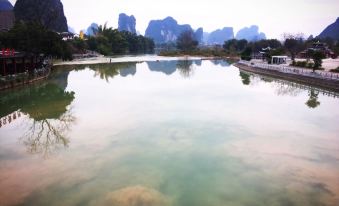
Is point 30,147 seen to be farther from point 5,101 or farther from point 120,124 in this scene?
point 5,101

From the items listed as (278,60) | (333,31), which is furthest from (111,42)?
(333,31)

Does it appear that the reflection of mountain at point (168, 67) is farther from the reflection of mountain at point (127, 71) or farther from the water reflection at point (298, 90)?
the water reflection at point (298, 90)

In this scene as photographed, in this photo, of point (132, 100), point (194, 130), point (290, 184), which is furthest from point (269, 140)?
point (132, 100)

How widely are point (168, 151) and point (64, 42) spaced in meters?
41.9

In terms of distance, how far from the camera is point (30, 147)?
15422 mm

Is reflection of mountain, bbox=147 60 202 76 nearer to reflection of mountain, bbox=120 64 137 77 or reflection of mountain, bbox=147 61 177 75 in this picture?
reflection of mountain, bbox=147 61 177 75

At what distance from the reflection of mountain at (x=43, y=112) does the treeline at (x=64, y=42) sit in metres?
9.58

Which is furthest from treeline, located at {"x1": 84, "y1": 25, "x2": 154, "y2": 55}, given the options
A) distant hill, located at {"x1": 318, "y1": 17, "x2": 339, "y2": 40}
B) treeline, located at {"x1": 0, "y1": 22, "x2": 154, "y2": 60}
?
distant hill, located at {"x1": 318, "y1": 17, "x2": 339, "y2": 40}

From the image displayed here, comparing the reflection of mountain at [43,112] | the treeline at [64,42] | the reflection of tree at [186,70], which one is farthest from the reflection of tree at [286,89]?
the treeline at [64,42]

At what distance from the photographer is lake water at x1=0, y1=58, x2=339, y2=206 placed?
10.7 metres

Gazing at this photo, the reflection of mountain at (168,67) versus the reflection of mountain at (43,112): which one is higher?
the reflection of mountain at (168,67)

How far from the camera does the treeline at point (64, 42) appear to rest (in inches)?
1638

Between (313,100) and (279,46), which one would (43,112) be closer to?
(313,100)

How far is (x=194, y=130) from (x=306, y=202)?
8.53 m
